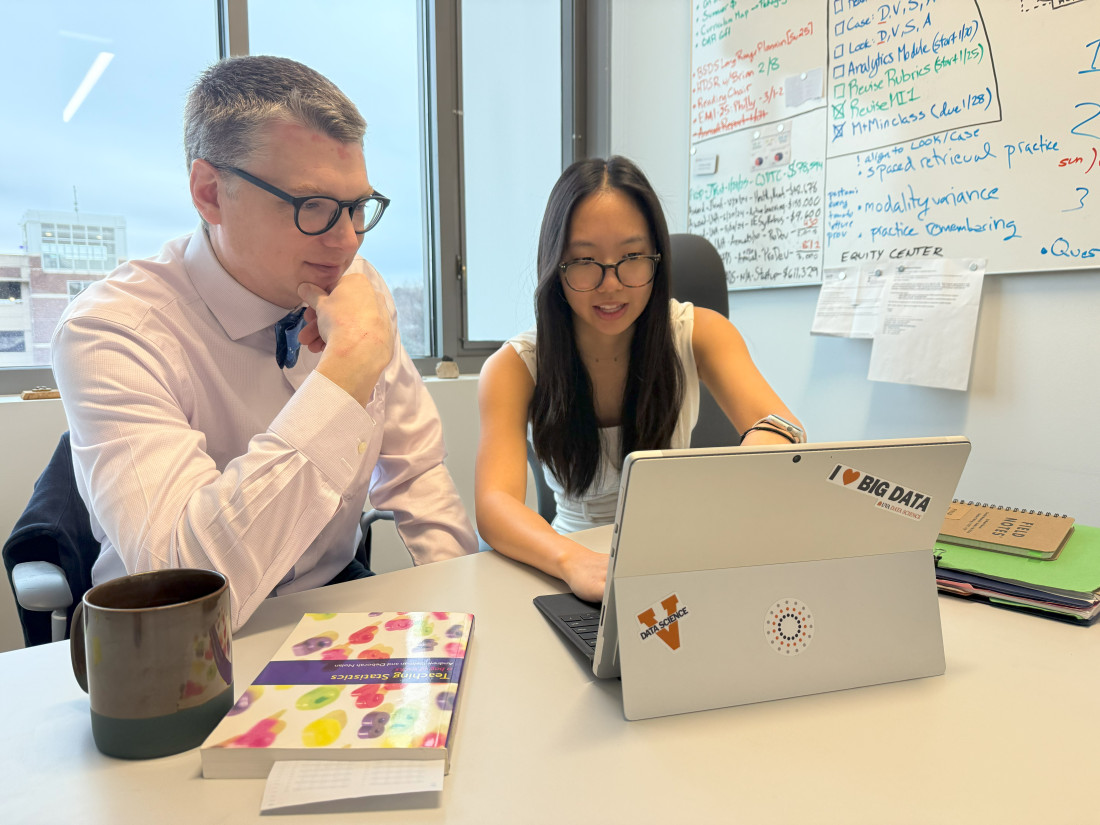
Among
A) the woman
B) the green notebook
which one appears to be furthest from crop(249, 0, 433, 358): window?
the green notebook

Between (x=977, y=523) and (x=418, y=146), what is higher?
(x=418, y=146)

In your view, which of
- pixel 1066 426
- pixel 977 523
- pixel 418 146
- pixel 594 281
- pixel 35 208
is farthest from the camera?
pixel 418 146

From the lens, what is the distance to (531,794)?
501 millimetres

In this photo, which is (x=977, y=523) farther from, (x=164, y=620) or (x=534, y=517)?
(x=164, y=620)

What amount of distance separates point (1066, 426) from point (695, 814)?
1.69 metres

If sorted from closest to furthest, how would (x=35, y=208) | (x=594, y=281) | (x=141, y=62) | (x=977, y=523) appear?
(x=977, y=523), (x=594, y=281), (x=35, y=208), (x=141, y=62)

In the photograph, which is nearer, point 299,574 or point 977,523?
point 977,523

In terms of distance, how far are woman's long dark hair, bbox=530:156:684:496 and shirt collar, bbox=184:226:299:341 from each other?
22.8 inches

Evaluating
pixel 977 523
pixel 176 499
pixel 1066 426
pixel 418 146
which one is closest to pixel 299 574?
pixel 176 499

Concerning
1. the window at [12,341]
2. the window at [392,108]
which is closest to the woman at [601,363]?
the window at [392,108]

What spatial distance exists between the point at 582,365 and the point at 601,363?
0.10m

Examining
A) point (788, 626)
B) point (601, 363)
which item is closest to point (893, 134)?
point (601, 363)

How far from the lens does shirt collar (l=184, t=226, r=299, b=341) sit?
104 centimetres

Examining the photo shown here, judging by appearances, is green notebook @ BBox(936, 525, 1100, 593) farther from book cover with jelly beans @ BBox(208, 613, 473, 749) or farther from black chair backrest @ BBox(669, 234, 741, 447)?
black chair backrest @ BBox(669, 234, 741, 447)
